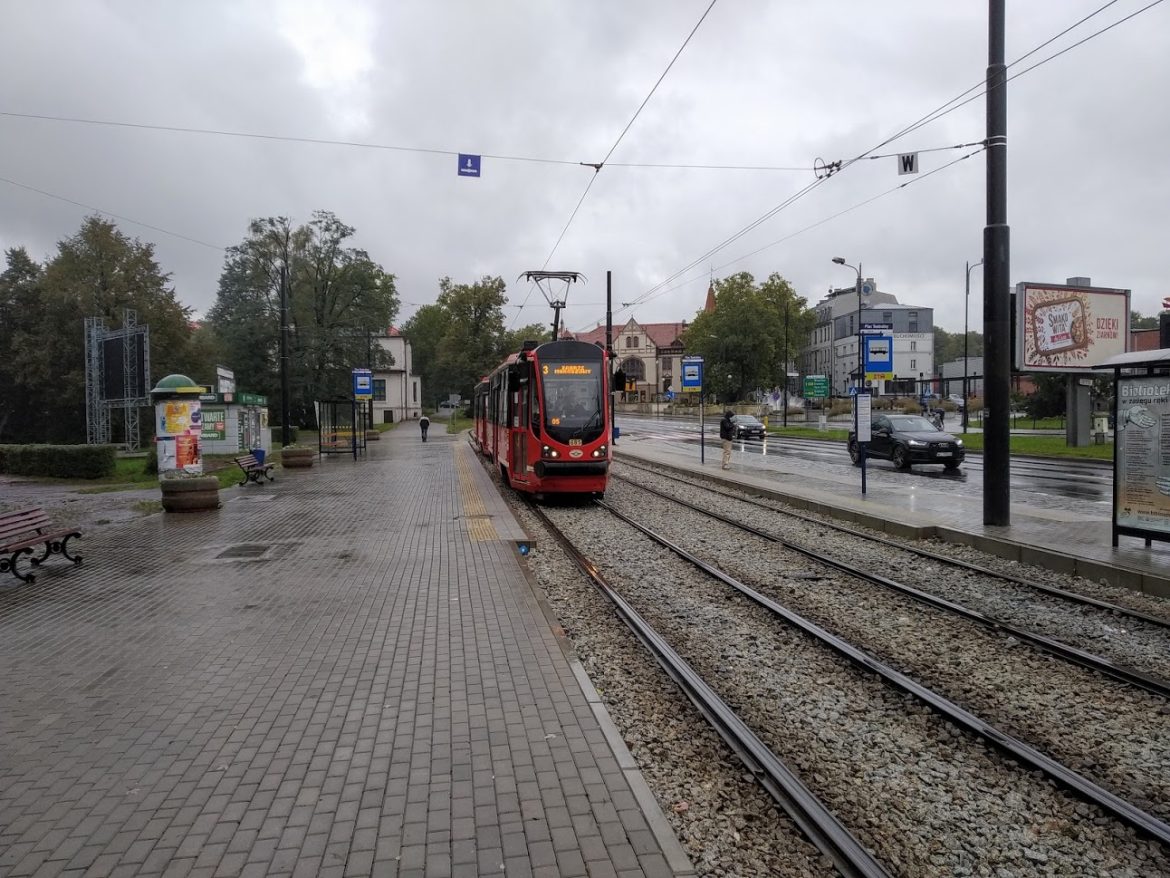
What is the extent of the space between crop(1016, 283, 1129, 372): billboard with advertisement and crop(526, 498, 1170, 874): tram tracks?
2107 centimetres

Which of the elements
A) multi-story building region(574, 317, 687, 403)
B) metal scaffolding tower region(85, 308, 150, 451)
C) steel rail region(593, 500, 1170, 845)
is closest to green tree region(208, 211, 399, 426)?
metal scaffolding tower region(85, 308, 150, 451)

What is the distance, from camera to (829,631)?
7.14m

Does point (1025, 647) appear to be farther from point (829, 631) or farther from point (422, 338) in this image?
point (422, 338)

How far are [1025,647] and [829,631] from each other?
1.52 metres

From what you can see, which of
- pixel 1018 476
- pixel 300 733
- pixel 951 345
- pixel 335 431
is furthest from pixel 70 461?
pixel 951 345

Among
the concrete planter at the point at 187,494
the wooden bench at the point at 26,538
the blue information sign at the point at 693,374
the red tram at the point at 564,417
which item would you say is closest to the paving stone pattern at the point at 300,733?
the wooden bench at the point at 26,538

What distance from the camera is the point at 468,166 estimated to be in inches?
632

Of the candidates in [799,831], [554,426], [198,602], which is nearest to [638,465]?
[554,426]

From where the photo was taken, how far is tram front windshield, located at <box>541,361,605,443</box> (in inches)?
613

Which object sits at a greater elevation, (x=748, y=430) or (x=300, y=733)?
(x=748, y=430)

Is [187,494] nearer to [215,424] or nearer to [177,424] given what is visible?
[177,424]

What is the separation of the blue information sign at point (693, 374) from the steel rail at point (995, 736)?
1994 centimetres

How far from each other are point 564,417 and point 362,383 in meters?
20.6

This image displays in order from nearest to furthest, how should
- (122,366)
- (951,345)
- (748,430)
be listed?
(122,366) < (748,430) < (951,345)
